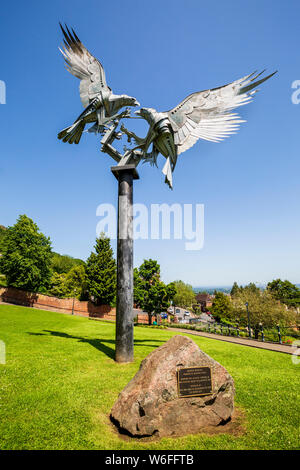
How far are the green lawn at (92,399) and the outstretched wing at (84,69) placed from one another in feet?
37.2

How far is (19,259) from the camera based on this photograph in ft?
113

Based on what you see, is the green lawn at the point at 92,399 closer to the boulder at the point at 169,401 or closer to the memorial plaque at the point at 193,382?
the boulder at the point at 169,401

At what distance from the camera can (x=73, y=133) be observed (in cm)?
1169

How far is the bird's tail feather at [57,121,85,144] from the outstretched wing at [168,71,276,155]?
4.62 m

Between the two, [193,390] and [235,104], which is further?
[235,104]

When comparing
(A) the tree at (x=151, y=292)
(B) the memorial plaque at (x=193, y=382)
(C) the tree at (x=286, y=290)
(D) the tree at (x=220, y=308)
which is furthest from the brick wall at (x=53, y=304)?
(C) the tree at (x=286, y=290)

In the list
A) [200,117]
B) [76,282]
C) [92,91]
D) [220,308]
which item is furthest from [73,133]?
[220,308]

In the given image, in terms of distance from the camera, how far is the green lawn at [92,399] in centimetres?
433

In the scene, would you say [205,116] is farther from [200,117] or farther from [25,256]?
[25,256]

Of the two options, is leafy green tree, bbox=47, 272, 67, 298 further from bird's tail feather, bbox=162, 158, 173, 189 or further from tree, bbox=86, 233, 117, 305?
bird's tail feather, bbox=162, 158, 173, 189

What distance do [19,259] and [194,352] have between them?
35467 mm

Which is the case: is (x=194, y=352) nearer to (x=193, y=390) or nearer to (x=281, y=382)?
(x=193, y=390)

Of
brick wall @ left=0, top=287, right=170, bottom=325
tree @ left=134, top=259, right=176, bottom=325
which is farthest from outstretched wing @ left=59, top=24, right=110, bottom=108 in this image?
brick wall @ left=0, top=287, right=170, bottom=325
